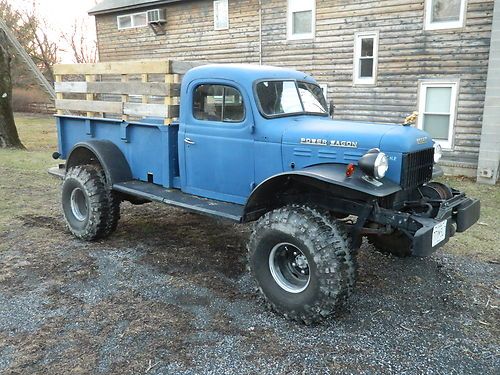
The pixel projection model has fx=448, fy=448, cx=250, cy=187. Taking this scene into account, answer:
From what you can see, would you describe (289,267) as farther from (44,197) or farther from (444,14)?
(444,14)

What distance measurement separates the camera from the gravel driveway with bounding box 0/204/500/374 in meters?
3.04

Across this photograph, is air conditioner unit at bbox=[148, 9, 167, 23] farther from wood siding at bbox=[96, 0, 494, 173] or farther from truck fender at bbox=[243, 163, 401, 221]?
truck fender at bbox=[243, 163, 401, 221]

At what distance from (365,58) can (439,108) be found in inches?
88.7

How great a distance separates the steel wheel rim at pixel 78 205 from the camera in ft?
18.2

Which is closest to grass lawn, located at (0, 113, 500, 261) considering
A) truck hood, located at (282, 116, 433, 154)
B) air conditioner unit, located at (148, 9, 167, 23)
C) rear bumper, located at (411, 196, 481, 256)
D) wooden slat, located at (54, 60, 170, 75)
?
rear bumper, located at (411, 196, 481, 256)

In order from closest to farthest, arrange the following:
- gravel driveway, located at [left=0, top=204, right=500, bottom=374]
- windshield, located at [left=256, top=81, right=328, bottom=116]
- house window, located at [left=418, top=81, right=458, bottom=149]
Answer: gravel driveway, located at [left=0, top=204, right=500, bottom=374] → windshield, located at [left=256, top=81, right=328, bottom=116] → house window, located at [left=418, top=81, right=458, bottom=149]

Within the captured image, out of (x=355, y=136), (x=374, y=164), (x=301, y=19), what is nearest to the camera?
(x=374, y=164)

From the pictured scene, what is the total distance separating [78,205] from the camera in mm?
5641

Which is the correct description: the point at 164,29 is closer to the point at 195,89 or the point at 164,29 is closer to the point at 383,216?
the point at 195,89

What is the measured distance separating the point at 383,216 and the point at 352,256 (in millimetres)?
419

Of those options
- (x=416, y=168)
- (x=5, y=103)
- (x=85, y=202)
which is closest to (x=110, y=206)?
(x=85, y=202)

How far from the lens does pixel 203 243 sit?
214 inches

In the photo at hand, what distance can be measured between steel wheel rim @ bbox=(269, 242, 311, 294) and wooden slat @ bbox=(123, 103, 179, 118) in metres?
1.95

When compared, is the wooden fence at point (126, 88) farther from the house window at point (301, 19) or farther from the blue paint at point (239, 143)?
the house window at point (301, 19)
